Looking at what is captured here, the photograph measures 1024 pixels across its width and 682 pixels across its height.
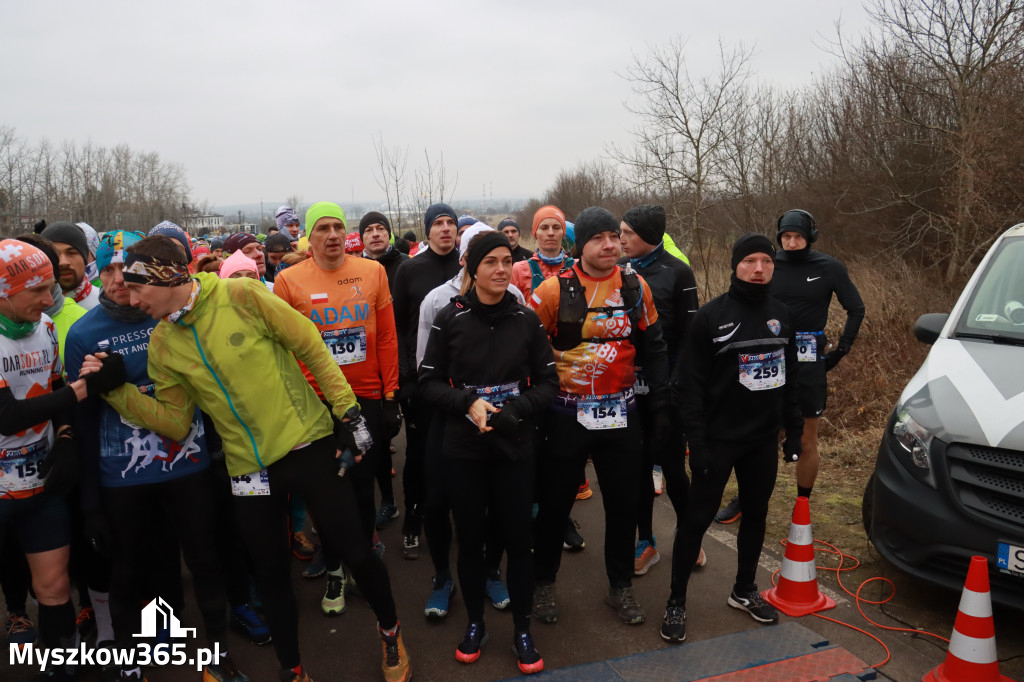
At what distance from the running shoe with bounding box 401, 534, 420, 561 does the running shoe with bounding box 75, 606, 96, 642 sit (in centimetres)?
193

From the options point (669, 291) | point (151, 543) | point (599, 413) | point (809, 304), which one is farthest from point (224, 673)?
point (809, 304)

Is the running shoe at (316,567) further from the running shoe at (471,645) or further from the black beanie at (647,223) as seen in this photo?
the black beanie at (647,223)

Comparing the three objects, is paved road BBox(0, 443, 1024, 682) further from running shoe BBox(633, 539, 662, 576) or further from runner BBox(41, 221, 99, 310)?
runner BBox(41, 221, 99, 310)

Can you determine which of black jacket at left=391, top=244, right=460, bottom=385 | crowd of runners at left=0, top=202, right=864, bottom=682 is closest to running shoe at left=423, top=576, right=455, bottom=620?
crowd of runners at left=0, top=202, right=864, bottom=682

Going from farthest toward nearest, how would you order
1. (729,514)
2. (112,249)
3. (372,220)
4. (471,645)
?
(372,220), (729,514), (471,645), (112,249)

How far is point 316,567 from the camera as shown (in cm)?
472

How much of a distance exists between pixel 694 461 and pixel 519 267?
7.17 ft

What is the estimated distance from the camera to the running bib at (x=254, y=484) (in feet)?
10.3

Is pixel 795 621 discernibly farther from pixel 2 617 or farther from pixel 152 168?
pixel 152 168

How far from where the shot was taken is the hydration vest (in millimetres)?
3846

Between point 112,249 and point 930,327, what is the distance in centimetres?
492

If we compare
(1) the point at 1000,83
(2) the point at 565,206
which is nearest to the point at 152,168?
(2) the point at 565,206

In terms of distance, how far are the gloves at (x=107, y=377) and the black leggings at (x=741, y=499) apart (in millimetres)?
2987

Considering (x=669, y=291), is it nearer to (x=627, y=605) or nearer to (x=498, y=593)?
(x=627, y=605)
